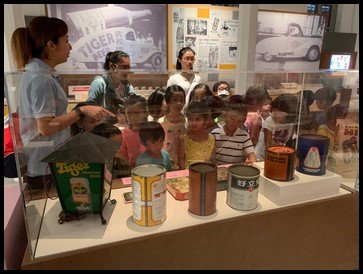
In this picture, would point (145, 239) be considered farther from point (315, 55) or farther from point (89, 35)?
point (315, 55)

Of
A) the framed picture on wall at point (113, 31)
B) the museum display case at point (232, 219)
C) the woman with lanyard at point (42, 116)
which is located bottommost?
the museum display case at point (232, 219)

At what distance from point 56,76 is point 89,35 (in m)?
2.79

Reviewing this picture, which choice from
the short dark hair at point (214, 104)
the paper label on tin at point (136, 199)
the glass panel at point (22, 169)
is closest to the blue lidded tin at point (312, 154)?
the short dark hair at point (214, 104)

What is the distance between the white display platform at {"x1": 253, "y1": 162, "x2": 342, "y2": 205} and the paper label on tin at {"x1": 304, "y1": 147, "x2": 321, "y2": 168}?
3 centimetres

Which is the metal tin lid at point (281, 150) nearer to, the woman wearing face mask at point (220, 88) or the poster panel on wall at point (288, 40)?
the woman wearing face mask at point (220, 88)

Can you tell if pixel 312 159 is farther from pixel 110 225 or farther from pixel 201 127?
pixel 110 225

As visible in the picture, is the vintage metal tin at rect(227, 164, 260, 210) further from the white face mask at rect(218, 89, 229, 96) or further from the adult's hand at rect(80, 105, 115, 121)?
the adult's hand at rect(80, 105, 115, 121)

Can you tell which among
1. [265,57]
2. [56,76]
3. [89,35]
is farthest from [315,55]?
[56,76]

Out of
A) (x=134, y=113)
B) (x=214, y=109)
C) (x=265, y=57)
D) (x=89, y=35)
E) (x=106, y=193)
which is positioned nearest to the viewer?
(x=106, y=193)

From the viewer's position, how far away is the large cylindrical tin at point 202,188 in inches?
30.6

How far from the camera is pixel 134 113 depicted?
3.08 ft

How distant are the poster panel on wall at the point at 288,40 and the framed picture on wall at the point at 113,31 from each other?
1447 mm

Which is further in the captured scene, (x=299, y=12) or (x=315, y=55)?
(x=315, y=55)

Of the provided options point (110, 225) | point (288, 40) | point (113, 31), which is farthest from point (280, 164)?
point (288, 40)
